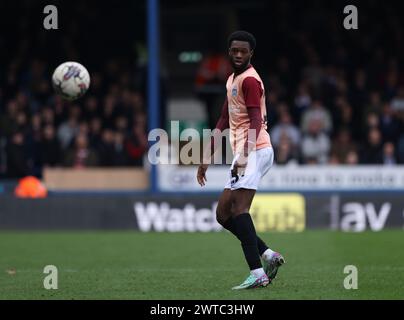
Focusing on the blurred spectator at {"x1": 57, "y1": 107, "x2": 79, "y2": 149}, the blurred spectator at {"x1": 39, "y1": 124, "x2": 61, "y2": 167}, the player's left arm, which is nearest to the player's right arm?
the player's left arm

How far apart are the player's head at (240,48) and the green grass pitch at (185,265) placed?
185 cm

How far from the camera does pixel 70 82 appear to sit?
10.2 m

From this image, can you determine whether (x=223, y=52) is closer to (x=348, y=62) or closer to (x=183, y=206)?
(x=348, y=62)

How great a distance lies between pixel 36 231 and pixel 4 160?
8.19 ft

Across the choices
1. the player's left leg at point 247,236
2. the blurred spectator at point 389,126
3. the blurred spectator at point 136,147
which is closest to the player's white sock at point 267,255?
the player's left leg at point 247,236

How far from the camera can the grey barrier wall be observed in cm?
1623

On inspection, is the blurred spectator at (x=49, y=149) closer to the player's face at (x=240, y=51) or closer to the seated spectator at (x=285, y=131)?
the seated spectator at (x=285, y=131)

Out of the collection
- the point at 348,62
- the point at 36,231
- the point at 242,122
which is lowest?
the point at 36,231

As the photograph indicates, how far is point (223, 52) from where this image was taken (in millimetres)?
21891

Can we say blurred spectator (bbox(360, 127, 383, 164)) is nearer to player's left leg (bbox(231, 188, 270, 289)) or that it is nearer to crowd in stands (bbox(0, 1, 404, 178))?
crowd in stands (bbox(0, 1, 404, 178))

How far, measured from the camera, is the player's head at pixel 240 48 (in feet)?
28.2

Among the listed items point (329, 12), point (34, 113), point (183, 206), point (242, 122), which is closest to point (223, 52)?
point (329, 12)

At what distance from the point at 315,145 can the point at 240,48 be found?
986cm

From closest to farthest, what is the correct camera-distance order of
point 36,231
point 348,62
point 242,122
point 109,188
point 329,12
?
point 242,122 → point 36,231 → point 109,188 → point 348,62 → point 329,12
